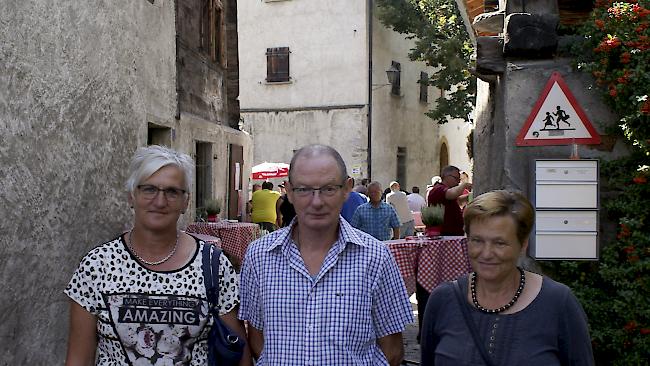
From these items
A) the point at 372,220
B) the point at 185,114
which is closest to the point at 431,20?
the point at 185,114

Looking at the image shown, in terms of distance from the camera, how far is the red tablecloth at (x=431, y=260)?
22.9ft

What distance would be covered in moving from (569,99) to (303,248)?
10.5 ft

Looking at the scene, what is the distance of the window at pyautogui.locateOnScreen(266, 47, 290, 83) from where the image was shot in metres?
24.0

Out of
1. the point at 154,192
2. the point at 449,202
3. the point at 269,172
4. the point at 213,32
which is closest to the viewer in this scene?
the point at 154,192

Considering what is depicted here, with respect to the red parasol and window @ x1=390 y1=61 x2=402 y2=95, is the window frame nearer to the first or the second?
window @ x1=390 y1=61 x2=402 y2=95

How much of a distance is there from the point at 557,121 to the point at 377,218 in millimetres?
3560

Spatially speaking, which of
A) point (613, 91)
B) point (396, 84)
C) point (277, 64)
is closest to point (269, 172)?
point (277, 64)

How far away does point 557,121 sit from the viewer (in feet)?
17.4

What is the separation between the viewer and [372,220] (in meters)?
8.61

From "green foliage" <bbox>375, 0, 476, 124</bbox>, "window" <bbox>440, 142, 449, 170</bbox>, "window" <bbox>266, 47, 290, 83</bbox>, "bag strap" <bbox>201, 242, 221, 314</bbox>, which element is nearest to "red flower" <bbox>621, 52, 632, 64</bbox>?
"bag strap" <bbox>201, 242, 221, 314</bbox>

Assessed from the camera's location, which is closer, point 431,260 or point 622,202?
point 622,202

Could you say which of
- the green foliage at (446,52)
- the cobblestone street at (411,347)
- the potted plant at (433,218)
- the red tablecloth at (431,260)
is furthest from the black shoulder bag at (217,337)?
the green foliage at (446,52)

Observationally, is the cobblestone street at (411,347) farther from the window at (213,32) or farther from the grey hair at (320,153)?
the window at (213,32)

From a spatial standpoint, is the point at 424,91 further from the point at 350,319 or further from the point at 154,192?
the point at 350,319
